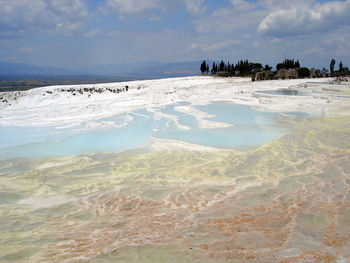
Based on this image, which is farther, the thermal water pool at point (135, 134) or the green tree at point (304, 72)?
the green tree at point (304, 72)

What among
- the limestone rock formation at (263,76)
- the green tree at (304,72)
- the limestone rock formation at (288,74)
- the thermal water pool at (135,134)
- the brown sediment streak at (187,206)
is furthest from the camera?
the green tree at (304,72)

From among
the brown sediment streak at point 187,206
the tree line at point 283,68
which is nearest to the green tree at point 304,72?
the tree line at point 283,68

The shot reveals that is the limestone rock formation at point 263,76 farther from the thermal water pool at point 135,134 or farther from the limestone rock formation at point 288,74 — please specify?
the thermal water pool at point 135,134

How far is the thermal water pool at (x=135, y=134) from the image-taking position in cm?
954

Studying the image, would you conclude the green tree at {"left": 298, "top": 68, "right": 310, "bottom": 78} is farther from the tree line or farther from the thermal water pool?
the thermal water pool

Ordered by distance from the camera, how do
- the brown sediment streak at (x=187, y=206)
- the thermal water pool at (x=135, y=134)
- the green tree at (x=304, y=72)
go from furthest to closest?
the green tree at (x=304, y=72), the thermal water pool at (x=135, y=134), the brown sediment streak at (x=187, y=206)

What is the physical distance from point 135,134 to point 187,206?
6.43 meters

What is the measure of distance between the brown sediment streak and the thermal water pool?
3.36ft

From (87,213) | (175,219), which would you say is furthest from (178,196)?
(87,213)

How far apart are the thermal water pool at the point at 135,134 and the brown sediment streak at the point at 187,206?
102cm

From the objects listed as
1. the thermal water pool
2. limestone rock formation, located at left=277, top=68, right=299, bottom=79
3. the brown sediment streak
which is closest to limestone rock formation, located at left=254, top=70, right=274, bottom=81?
limestone rock formation, located at left=277, top=68, right=299, bottom=79

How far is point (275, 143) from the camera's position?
902 cm

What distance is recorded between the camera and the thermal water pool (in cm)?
954

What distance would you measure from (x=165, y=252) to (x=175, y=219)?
1.07 metres
